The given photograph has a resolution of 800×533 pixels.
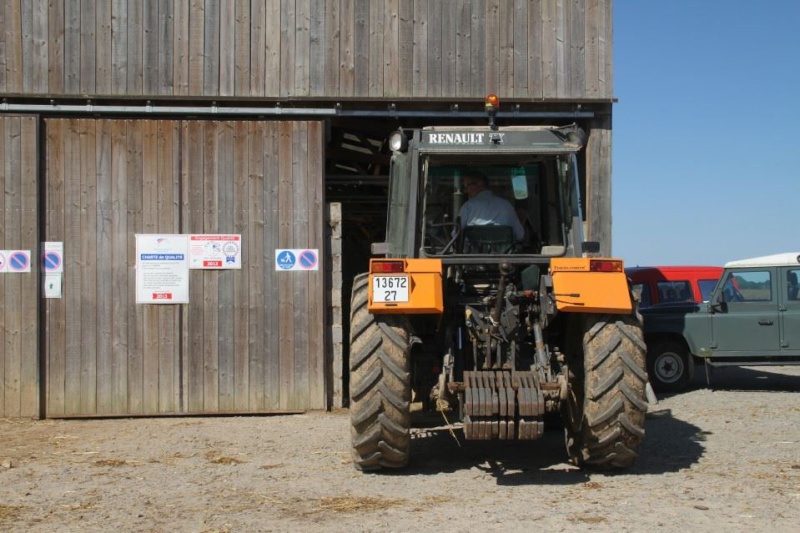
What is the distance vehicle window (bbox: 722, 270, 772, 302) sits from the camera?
40.8 feet

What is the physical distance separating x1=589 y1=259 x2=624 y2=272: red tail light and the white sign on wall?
5.45 m

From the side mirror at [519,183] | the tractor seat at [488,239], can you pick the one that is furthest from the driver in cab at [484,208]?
the side mirror at [519,183]

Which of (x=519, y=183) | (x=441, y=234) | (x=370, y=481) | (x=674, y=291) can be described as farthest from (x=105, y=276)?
(x=674, y=291)

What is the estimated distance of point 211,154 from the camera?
423 inches

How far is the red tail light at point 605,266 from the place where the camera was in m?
6.97

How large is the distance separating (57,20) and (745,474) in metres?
8.98

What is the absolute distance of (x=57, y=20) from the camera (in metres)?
10.6

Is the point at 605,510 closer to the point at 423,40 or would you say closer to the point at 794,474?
the point at 794,474

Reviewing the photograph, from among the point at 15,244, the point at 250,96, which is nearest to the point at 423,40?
the point at 250,96

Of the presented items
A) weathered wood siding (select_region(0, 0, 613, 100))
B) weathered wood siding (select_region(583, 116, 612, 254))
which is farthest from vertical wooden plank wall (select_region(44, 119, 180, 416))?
weathered wood siding (select_region(583, 116, 612, 254))

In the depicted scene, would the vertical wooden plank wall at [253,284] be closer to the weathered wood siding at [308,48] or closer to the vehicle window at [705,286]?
the weathered wood siding at [308,48]

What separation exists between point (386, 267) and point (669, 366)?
A: 706 centimetres

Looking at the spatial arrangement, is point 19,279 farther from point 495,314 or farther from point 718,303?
point 718,303

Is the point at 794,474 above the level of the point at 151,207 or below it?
below
